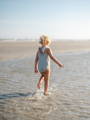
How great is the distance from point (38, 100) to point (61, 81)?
2.69 metres

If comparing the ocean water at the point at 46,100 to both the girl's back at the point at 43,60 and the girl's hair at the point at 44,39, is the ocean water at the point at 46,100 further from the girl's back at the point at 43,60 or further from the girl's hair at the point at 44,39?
the girl's hair at the point at 44,39

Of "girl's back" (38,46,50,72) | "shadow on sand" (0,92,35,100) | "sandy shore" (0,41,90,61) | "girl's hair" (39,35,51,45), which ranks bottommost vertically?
"sandy shore" (0,41,90,61)

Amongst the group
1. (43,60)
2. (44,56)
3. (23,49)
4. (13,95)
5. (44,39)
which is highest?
(44,39)

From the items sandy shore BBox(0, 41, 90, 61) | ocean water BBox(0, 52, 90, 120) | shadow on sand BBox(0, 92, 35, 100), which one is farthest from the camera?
sandy shore BBox(0, 41, 90, 61)

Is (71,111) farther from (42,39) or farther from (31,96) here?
(42,39)

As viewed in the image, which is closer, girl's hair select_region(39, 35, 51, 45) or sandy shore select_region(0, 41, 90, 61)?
girl's hair select_region(39, 35, 51, 45)

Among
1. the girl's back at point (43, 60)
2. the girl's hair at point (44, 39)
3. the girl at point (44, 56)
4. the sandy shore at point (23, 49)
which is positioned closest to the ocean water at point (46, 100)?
the girl at point (44, 56)

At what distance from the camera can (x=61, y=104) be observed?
596 cm

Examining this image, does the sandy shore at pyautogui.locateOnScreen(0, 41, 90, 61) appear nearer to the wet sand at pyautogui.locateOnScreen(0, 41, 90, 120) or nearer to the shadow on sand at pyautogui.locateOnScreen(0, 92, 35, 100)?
the wet sand at pyautogui.locateOnScreen(0, 41, 90, 120)

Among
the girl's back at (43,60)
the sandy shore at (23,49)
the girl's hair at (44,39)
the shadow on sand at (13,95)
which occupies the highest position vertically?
the girl's hair at (44,39)

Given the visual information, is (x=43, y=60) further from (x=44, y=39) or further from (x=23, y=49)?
(x=23, y=49)

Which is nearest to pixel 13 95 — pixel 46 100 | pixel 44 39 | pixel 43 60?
pixel 46 100

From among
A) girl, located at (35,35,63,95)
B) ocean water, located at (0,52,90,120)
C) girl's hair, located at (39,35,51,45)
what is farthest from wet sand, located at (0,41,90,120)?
girl's hair, located at (39,35,51,45)

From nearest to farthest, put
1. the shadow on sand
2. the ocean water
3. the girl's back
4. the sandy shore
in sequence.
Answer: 1. the ocean water
2. the shadow on sand
3. the girl's back
4. the sandy shore
